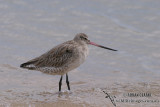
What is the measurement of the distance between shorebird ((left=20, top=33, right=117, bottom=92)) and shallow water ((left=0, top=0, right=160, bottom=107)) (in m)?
0.47

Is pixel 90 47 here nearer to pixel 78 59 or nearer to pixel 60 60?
pixel 60 60

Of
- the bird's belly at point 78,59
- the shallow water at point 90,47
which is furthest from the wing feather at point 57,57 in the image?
the shallow water at point 90,47

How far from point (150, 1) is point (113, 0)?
1237 mm

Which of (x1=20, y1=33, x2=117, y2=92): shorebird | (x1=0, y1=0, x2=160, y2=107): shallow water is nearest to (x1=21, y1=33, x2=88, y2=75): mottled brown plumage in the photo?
(x1=20, y1=33, x2=117, y2=92): shorebird

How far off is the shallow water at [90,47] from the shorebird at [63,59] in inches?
18.4

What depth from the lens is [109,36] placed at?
12594 millimetres

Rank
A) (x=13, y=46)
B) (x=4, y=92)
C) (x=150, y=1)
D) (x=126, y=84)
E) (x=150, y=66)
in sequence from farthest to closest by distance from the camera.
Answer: (x=150, y=1), (x=13, y=46), (x=150, y=66), (x=126, y=84), (x=4, y=92)

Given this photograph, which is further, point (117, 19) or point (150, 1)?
point (150, 1)

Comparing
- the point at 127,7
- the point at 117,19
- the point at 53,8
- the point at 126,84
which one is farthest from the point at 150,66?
the point at 53,8

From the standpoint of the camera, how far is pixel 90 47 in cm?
1223

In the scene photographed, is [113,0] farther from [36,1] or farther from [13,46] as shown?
[13,46]

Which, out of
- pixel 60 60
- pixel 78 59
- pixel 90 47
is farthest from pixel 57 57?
pixel 90 47

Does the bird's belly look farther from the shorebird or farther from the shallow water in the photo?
the shallow water

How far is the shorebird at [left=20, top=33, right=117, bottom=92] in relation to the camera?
8938mm
